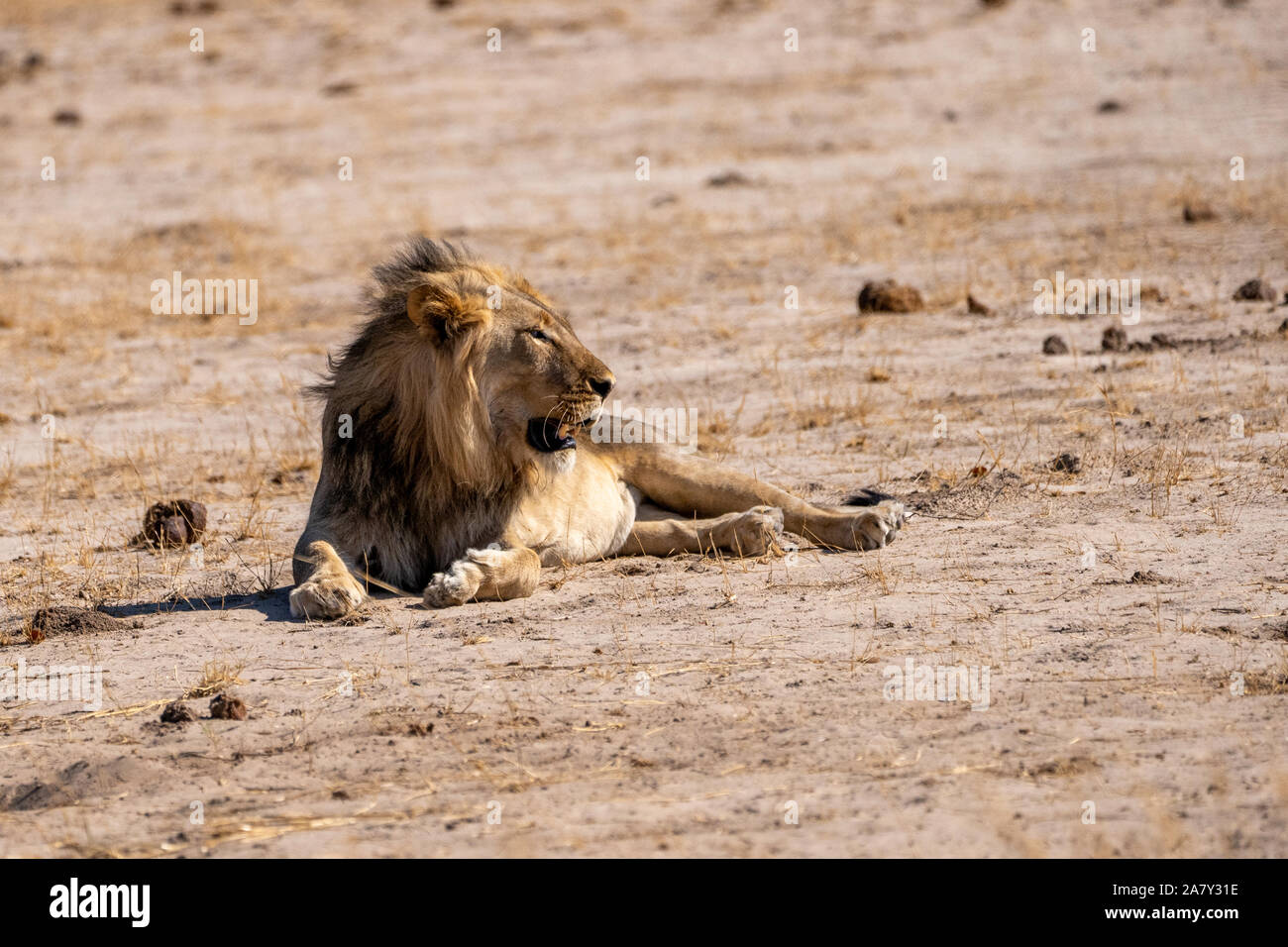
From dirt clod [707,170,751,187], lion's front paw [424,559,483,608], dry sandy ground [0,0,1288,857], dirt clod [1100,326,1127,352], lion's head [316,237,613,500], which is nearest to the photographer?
dry sandy ground [0,0,1288,857]

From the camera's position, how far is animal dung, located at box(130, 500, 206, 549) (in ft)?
23.9

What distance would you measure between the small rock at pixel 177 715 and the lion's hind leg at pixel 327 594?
0.86 m

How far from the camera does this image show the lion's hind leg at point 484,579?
595cm

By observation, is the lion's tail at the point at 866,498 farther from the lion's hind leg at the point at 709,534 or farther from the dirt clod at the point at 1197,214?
the dirt clod at the point at 1197,214

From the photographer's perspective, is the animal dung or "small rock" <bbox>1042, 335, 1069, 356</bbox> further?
"small rock" <bbox>1042, 335, 1069, 356</bbox>

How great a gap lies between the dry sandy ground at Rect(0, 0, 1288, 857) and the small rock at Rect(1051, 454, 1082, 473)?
15cm

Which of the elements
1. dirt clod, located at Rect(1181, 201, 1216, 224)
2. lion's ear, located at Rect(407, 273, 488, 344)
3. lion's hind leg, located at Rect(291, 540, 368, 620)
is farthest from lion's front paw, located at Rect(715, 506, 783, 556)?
dirt clod, located at Rect(1181, 201, 1216, 224)

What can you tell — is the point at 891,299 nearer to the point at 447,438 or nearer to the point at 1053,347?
the point at 1053,347

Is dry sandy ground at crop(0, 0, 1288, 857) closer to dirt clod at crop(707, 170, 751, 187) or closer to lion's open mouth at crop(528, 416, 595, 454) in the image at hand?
dirt clod at crop(707, 170, 751, 187)

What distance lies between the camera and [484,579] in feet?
19.6

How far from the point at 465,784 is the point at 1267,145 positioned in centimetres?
1373

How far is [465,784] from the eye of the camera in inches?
174

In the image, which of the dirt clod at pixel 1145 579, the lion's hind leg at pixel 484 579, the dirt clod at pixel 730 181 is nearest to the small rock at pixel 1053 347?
the dirt clod at pixel 1145 579
